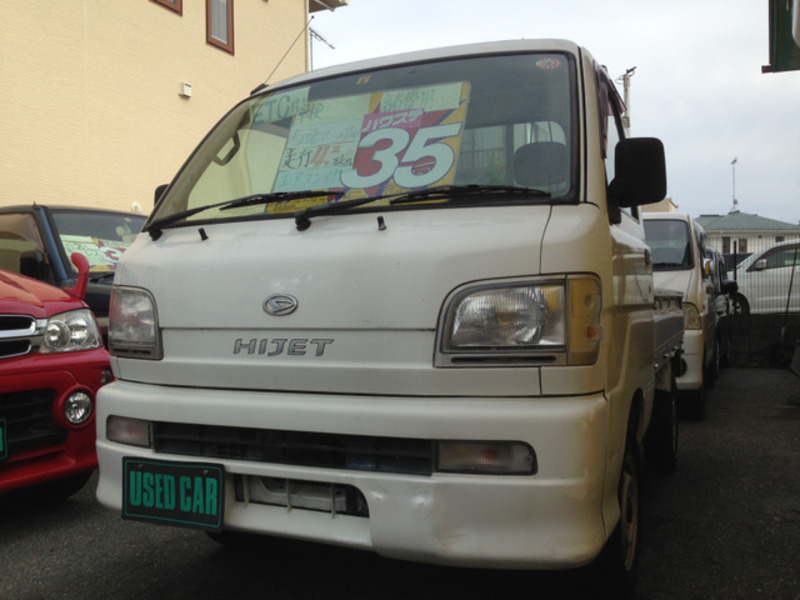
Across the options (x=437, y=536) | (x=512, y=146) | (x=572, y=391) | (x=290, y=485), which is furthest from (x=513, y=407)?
(x=512, y=146)

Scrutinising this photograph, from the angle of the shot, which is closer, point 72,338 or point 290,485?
point 290,485

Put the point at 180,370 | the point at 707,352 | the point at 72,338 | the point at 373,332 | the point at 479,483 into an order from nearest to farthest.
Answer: the point at 479,483 < the point at 373,332 < the point at 180,370 < the point at 72,338 < the point at 707,352

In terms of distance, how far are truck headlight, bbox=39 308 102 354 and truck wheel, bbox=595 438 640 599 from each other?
251cm

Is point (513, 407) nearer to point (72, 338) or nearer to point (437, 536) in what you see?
point (437, 536)

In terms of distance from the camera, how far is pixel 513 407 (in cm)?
207

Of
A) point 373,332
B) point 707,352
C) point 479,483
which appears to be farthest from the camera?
point 707,352

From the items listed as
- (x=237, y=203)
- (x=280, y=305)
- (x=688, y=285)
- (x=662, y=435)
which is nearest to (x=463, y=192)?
(x=280, y=305)

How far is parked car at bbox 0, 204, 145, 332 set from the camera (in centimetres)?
492

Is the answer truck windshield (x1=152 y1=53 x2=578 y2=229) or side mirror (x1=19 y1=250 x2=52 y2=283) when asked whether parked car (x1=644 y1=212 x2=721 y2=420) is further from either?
side mirror (x1=19 y1=250 x2=52 y2=283)

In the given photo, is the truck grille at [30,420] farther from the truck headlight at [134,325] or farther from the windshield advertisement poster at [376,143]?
the windshield advertisement poster at [376,143]

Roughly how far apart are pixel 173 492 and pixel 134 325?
601 millimetres

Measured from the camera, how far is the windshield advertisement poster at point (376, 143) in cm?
256

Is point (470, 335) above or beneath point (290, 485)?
Answer: above

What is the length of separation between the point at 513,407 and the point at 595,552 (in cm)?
44
